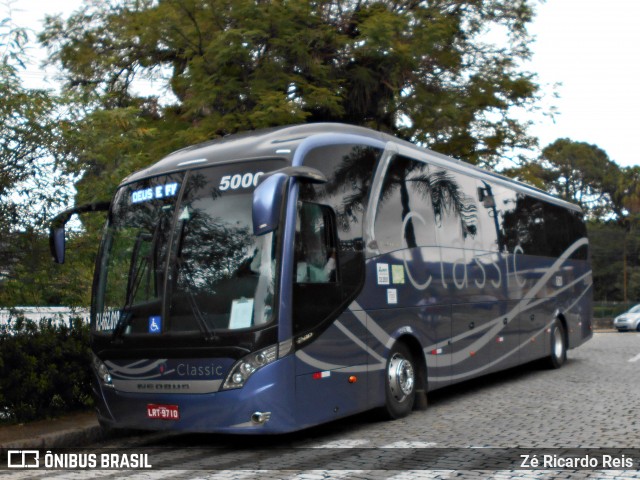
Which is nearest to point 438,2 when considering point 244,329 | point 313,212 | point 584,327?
point 584,327

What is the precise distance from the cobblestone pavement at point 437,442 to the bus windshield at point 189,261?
1404mm

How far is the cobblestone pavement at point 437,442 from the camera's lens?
23.5 ft

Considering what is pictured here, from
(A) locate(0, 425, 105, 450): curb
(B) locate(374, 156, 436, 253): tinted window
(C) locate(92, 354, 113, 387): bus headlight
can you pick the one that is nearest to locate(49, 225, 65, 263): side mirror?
(C) locate(92, 354, 113, 387): bus headlight

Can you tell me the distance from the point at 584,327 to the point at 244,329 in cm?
1257

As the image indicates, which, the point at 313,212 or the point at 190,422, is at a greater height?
the point at 313,212

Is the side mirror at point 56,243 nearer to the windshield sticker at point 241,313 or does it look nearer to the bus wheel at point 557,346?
the windshield sticker at point 241,313

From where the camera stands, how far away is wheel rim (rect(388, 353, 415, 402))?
33.1ft

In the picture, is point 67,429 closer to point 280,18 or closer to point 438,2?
point 280,18

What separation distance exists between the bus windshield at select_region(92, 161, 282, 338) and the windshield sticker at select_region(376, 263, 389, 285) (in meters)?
2.01

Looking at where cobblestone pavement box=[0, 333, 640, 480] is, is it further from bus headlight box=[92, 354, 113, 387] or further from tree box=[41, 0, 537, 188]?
tree box=[41, 0, 537, 188]

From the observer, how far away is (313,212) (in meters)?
8.70

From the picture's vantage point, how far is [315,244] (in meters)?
8.69

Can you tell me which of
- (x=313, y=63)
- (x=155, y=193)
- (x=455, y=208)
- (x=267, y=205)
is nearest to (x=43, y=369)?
(x=155, y=193)

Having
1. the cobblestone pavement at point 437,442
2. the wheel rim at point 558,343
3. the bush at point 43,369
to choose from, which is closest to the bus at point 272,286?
the cobblestone pavement at point 437,442
